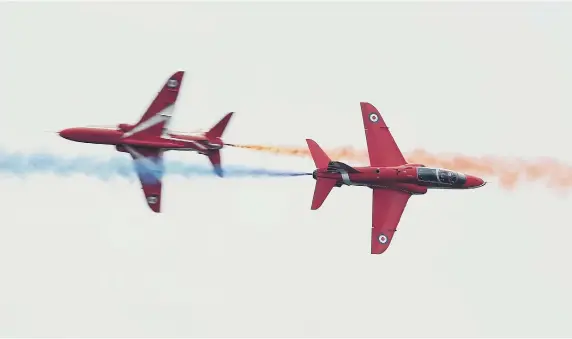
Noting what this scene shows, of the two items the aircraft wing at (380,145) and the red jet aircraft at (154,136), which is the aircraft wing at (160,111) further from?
the aircraft wing at (380,145)

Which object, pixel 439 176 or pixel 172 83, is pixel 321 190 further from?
pixel 172 83

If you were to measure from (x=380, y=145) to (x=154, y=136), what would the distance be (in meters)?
12.1

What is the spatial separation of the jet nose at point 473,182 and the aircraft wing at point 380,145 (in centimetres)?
357

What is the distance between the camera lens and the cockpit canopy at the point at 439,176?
92.2m

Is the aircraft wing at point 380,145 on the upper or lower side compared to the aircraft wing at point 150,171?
upper

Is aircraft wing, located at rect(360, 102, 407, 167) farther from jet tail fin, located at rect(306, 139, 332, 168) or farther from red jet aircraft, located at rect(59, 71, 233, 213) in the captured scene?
red jet aircraft, located at rect(59, 71, 233, 213)

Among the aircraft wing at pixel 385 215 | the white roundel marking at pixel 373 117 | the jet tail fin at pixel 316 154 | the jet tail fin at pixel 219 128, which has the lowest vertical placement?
the aircraft wing at pixel 385 215

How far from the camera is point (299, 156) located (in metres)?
93.8

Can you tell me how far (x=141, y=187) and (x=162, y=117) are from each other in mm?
3913

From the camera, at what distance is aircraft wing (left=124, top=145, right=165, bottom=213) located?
296 feet

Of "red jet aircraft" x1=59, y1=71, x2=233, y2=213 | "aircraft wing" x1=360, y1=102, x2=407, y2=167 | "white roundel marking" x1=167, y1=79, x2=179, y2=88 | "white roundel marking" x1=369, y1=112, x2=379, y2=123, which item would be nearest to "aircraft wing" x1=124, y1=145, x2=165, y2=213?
"red jet aircraft" x1=59, y1=71, x2=233, y2=213

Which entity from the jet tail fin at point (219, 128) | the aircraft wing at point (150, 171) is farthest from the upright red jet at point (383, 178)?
the aircraft wing at point (150, 171)

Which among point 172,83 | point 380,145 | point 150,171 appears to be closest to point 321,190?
point 380,145

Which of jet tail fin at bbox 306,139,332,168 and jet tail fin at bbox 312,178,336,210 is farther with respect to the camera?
jet tail fin at bbox 306,139,332,168
